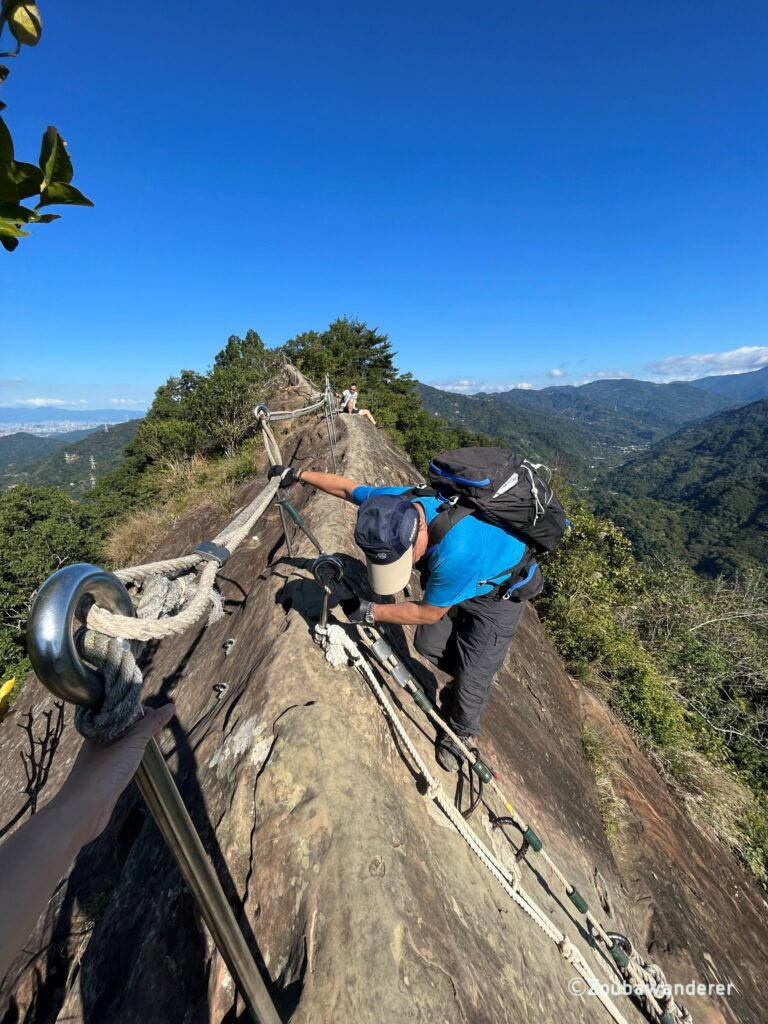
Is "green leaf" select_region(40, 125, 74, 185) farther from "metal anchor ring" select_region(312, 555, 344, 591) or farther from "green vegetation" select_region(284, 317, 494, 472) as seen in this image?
"green vegetation" select_region(284, 317, 494, 472)

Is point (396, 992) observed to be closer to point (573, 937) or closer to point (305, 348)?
point (573, 937)

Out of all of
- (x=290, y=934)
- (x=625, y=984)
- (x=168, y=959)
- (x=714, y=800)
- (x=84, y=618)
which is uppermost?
(x=84, y=618)

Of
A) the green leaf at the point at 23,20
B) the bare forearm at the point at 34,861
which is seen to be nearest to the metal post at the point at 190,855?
the bare forearm at the point at 34,861

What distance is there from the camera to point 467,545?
10.5 ft

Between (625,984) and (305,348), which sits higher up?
(305,348)

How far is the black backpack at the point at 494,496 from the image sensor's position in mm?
3199

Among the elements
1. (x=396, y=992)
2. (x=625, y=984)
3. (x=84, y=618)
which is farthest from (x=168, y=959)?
(x=625, y=984)

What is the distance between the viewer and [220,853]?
249cm

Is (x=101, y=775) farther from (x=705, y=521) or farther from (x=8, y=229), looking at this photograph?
(x=705, y=521)

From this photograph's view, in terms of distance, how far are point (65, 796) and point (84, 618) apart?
40 centimetres

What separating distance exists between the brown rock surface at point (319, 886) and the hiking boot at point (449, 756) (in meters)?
0.15

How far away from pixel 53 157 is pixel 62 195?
67 mm

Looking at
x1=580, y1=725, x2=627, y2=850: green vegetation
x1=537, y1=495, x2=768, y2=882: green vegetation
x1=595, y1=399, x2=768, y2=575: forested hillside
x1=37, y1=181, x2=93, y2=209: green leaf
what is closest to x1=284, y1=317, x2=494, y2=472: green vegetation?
x1=537, y1=495, x2=768, y2=882: green vegetation

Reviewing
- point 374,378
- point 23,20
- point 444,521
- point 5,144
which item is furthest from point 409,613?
point 374,378
